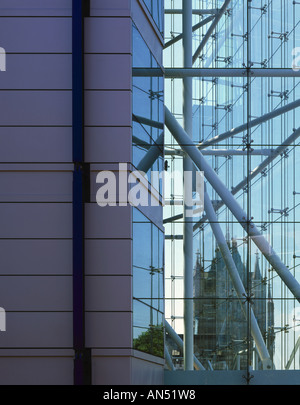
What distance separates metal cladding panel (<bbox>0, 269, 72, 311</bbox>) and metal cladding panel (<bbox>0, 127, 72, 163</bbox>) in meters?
1.44

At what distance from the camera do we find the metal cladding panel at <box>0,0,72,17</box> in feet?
32.9

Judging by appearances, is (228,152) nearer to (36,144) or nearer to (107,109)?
(107,109)

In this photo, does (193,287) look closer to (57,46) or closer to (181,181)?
(181,181)

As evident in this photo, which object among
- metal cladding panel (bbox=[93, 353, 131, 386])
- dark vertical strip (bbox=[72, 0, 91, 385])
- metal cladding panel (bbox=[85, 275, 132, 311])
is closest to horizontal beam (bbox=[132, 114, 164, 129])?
Result: dark vertical strip (bbox=[72, 0, 91, 385])

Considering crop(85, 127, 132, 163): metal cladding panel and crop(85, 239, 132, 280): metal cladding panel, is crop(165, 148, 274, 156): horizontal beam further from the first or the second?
crop(85, 239, 132, 280): metal cladding panel

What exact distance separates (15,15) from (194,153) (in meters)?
3.03

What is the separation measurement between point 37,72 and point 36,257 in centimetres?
227

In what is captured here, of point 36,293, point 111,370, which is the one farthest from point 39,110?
point 111,370

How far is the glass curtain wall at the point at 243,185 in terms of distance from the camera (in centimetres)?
1084

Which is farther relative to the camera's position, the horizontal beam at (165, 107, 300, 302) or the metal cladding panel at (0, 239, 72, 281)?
the horizontal beam at (165, 107, 300, 302)

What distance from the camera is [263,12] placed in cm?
1148

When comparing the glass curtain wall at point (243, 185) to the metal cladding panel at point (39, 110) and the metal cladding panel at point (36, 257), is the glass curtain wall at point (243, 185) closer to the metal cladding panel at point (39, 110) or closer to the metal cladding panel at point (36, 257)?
the metal cladding panel at point (36, 257)

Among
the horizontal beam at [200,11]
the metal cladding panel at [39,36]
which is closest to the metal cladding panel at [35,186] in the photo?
the metal cladding panel at [39,36]

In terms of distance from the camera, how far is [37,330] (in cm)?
969
